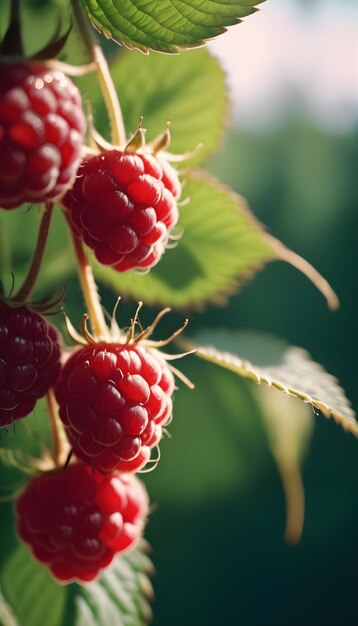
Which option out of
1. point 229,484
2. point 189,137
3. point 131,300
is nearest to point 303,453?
point 131,300

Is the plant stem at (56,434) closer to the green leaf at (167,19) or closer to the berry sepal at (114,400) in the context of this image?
the berry sepal at (114,400)

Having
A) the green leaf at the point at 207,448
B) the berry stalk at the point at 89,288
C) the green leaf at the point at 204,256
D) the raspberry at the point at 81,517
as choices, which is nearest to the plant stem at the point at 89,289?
the berry stalk at the point at 89,288

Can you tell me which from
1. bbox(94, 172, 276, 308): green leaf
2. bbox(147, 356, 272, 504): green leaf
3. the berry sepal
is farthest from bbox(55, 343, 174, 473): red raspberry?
bbox(147, 356, 272, 504): green leaf

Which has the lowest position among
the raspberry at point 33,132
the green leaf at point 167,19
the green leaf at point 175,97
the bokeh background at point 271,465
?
the bokeh background at point 271,465

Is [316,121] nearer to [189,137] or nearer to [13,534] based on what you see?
[189,137]

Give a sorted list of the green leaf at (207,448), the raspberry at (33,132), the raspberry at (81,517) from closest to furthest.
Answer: the raspberry at (33,132) < the raspberry at (81,517) < the green leaf at (207,448)

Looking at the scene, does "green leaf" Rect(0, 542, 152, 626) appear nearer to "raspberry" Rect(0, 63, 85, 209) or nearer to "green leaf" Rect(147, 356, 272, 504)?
"green leaf" Rect(147, 356, 272, 504)
